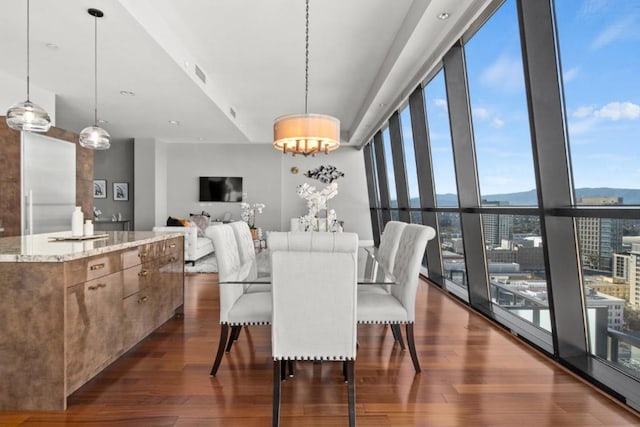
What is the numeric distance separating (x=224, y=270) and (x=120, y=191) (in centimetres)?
761

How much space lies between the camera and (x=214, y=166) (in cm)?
909

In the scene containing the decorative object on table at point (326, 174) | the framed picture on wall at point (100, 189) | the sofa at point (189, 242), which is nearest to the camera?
the sofa at point (189, 242)

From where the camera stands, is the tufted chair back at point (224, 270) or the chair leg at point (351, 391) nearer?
the chair leg at point (351, 391)

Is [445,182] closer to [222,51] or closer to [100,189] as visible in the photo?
[222,51]

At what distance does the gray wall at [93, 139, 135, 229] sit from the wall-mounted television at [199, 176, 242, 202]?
1651mm

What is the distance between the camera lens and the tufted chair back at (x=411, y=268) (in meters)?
2.36

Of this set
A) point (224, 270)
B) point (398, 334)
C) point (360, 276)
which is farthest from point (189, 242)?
point (360, 276)

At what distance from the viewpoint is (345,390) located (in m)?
2.16

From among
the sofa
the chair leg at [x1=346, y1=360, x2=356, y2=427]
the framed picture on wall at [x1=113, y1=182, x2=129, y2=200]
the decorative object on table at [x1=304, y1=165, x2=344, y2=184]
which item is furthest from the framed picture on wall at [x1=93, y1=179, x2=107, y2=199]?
the chair leg at [x1=346, y1=360, x2=356, y2=427]

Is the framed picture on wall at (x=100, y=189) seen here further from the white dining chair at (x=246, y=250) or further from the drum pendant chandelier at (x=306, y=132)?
the drum pendant chandelier at (x=306, y=132)

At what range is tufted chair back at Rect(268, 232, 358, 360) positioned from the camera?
1.65m

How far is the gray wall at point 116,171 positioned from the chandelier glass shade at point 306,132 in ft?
23.0

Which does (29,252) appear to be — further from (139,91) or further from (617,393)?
(139,91)

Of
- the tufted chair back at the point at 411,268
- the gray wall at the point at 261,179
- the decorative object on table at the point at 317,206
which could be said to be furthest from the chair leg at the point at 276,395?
the gray wall at the point at 261,179
